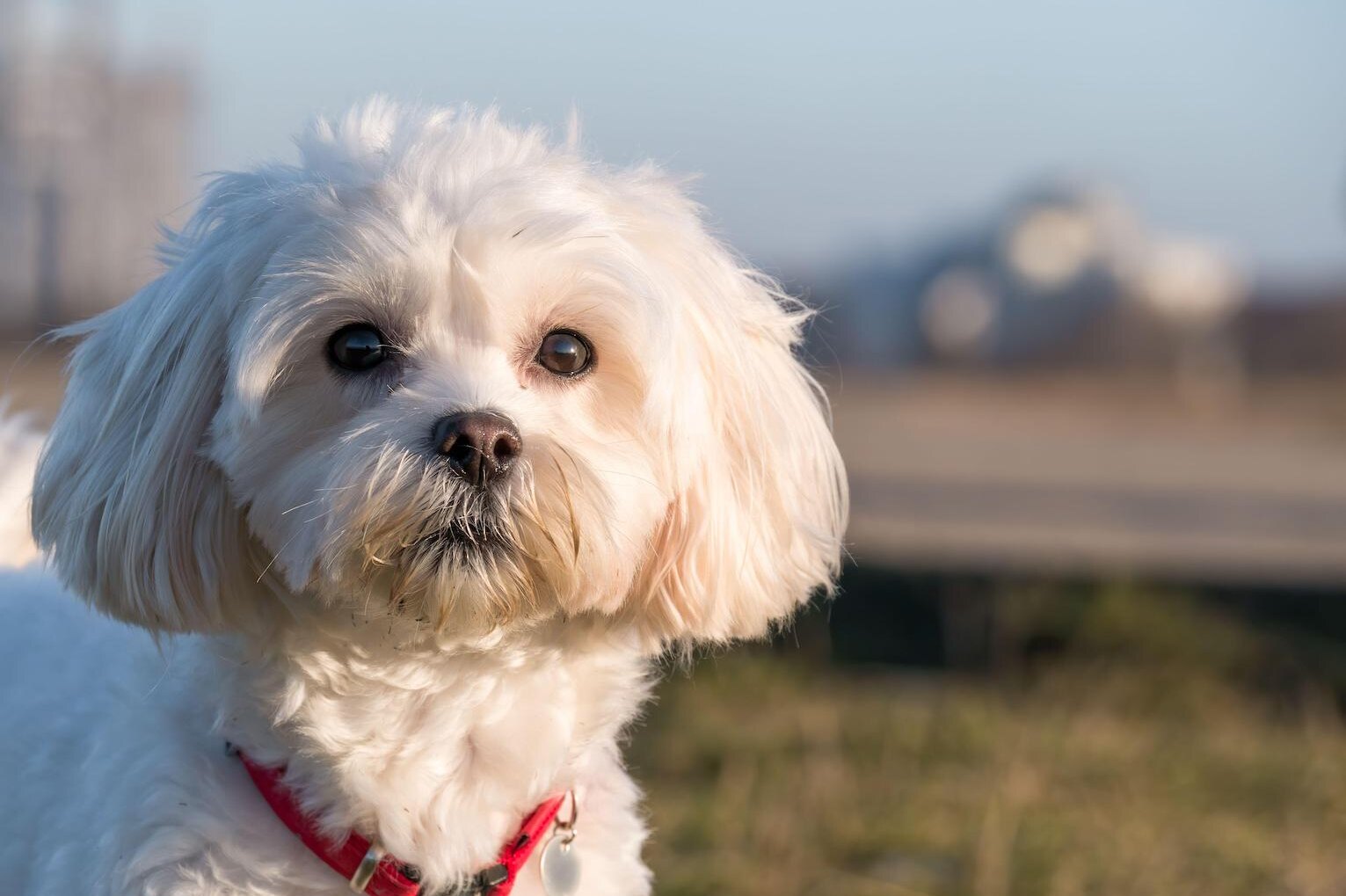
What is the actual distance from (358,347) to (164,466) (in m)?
0.34

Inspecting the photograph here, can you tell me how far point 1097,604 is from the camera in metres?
6.55

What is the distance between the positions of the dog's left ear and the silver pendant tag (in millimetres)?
376

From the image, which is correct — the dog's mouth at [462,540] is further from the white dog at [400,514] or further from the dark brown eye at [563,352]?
the dark brown eye at [563,352]

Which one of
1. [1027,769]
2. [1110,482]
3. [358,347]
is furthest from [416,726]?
[1110,482]

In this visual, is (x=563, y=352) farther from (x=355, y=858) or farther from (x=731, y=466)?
(x=355, y=858)

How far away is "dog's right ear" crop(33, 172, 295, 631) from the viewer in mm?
2131

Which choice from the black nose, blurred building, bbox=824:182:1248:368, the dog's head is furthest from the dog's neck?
blurred building, bbox=824:182:1248:368

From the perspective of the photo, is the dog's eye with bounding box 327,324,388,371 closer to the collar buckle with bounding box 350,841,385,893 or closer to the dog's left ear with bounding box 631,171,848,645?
the dog's left ear with bounding box 631,171,848,645

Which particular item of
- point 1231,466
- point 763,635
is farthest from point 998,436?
point 763,635

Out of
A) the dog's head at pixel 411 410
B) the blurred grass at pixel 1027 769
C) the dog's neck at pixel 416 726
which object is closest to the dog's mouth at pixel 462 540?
the dog's head at pixel 411 410

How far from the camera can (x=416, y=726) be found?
7.51 ft

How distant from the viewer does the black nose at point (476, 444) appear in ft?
6.50

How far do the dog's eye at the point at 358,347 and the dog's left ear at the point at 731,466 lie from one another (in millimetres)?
476

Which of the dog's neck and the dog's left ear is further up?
the dog's left ear
